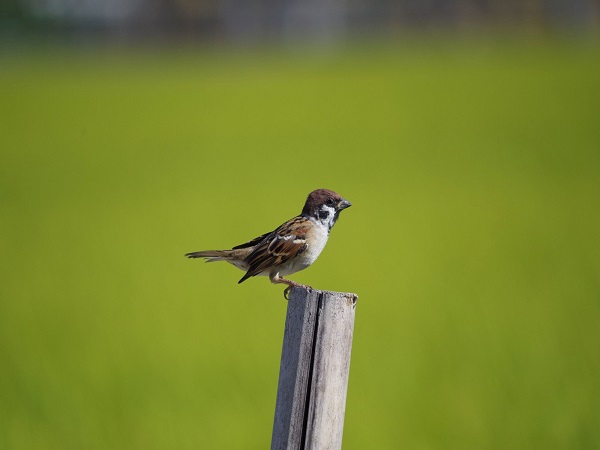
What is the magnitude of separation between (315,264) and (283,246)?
787 centimetres

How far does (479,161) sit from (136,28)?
40012mm

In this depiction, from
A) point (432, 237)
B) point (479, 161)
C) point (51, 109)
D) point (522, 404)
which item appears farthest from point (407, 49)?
point (522, 404)

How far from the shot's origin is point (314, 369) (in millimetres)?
2561

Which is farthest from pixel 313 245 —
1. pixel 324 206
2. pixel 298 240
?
pixel 324 206

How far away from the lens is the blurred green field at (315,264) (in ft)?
21.6

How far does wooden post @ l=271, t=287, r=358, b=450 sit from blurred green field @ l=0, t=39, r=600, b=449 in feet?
11.3

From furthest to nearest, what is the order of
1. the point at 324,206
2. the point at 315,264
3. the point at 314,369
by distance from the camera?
the point at 315,264
the point at 324,206
the point at 314,369

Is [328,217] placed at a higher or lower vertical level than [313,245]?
higher

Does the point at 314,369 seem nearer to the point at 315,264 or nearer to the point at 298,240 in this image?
the point at 298,240

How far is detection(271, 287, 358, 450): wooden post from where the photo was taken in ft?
8.36

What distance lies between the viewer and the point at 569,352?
24.4ft

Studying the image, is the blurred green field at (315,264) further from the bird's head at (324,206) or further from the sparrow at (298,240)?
the bird's head at (324,206)

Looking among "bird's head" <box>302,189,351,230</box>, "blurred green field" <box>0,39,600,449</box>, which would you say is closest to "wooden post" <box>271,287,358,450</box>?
"bird's head" <box>302,189,351,230</box>

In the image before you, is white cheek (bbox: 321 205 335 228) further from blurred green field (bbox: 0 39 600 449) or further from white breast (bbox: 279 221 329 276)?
blurred green field (bbox: 0 39 600 449)
